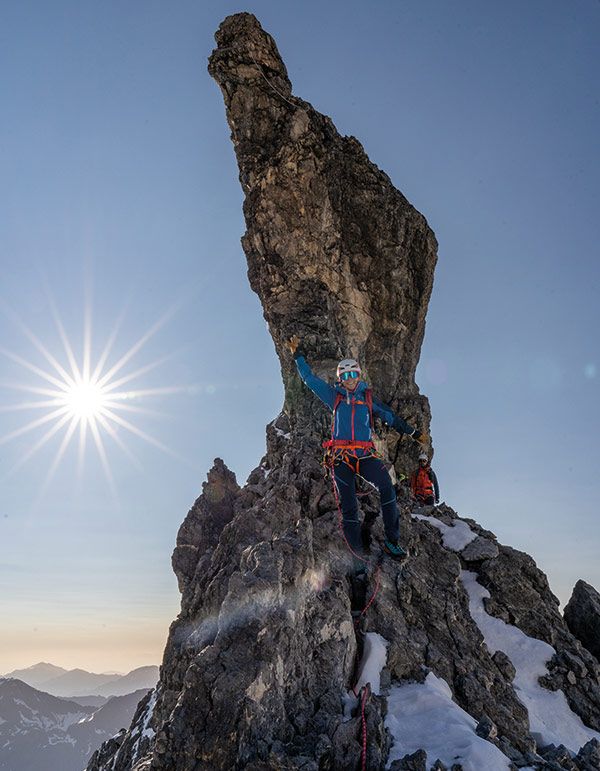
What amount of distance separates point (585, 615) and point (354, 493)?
8.85 meters

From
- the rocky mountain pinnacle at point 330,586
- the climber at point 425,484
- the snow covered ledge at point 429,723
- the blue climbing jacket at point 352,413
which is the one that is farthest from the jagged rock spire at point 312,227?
the snow covered ledge at point 429,723

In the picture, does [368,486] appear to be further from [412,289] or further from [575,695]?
[412,289]

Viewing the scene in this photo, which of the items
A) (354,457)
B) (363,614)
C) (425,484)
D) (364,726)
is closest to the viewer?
(364,726)

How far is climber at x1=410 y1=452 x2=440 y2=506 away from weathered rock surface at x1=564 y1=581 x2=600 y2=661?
6856 mm

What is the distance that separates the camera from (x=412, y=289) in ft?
80.4

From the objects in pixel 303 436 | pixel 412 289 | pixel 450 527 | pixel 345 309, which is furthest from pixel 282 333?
pixel 450 527

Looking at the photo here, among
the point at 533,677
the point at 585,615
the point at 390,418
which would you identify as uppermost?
the point at 390,418

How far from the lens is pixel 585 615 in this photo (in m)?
15.6

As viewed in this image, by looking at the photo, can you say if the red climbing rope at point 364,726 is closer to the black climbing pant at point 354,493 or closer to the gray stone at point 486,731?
the gray stone at point 486,731

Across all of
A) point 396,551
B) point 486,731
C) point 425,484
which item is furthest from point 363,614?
point 425,484

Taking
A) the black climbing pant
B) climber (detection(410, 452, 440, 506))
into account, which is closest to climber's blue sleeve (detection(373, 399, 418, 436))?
the black climbing pant

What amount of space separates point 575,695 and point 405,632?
15.4 feet

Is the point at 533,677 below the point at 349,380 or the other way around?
below

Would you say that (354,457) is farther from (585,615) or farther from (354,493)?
(585,615)
